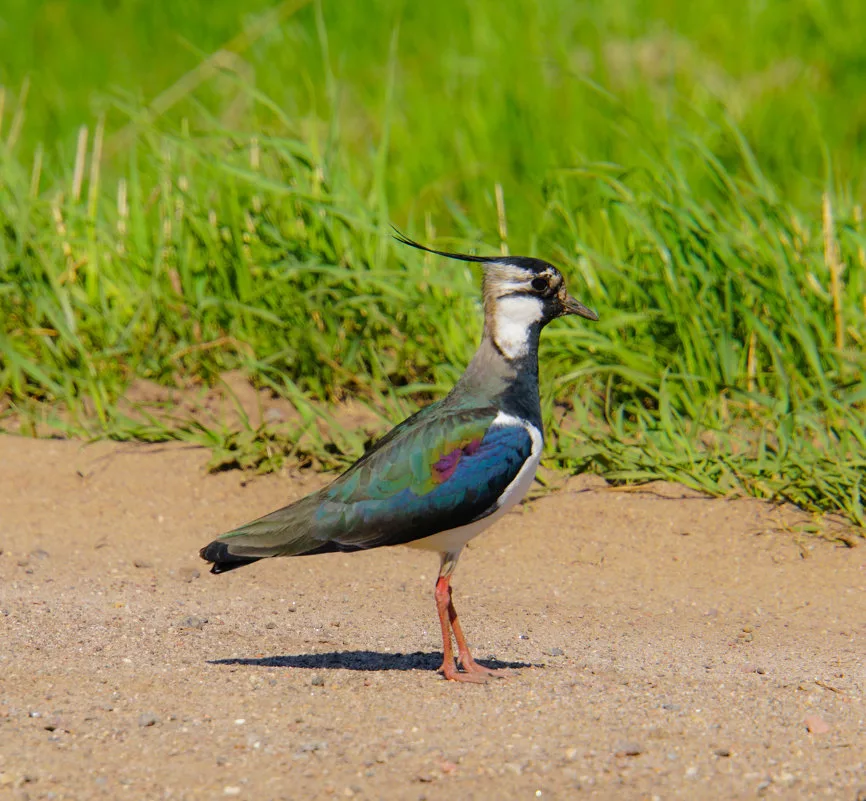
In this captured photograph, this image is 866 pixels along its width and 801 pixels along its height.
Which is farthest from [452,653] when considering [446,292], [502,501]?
[446,292]

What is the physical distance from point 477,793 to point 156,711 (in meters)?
0.91

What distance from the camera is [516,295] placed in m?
4.16

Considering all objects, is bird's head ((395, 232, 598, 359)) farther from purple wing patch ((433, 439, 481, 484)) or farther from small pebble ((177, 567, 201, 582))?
small pebble ((177, 567, 201, 582))

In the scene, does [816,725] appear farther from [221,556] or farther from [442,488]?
[221,556]

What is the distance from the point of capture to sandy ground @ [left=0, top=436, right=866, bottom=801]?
3188 millimetres

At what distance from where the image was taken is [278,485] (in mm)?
5266

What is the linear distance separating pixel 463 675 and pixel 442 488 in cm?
51

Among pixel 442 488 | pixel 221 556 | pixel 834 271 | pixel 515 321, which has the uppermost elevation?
A: pixel 515 321

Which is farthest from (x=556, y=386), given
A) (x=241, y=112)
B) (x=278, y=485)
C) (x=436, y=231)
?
(x=241, y=112)

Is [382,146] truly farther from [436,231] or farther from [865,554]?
[865,554]

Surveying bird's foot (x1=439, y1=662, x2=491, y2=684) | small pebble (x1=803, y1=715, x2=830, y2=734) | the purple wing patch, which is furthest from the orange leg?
small pebble (x1=803, y1=715, x2=830, y2=734)

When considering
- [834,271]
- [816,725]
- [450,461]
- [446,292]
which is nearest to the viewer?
[816,725]

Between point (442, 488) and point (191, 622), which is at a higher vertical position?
point (442, 488)

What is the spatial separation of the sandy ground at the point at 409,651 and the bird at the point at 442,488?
325mm
